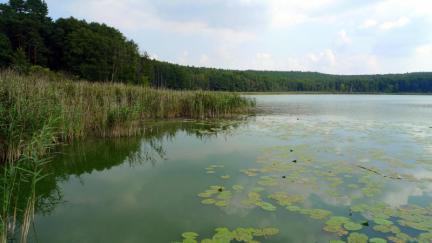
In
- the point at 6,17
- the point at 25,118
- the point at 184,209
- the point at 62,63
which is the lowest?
the point at 184,209

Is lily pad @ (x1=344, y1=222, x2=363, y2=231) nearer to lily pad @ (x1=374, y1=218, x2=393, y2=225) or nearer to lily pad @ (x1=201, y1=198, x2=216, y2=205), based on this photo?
lily pad @ (x1=374, y1=218, x2=393, y2=225)

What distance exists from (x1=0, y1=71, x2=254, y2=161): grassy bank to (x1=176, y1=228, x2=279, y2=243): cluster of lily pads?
2780mm

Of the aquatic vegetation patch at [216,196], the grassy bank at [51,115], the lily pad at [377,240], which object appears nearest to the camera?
the lily pad at [377,240]

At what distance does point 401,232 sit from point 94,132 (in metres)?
8.33

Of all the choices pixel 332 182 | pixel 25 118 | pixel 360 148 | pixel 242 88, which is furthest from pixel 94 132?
pixel 242 88

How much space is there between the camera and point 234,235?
336 centimetres

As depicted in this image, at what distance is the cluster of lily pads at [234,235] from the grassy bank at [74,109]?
2.78 metres

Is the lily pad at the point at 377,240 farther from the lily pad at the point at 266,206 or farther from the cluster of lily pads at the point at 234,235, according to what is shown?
the lily pad at the point at 266,206

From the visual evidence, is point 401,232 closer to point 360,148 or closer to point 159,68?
point 360,148

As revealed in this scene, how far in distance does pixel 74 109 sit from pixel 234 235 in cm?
669

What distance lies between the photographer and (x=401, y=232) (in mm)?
3461

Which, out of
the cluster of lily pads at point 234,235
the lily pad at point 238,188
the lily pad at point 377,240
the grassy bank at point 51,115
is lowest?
the cluster of lily pads at point 234,235

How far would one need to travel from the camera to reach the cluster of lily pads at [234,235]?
3260 millimetres

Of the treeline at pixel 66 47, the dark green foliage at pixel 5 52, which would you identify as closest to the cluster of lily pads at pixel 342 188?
the treeline at pixel 66 47
